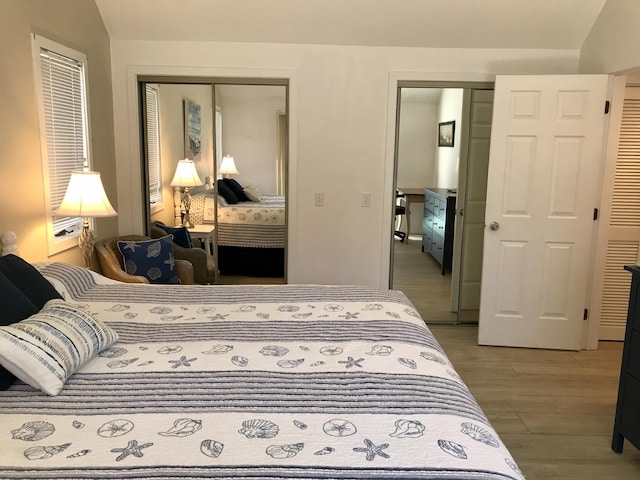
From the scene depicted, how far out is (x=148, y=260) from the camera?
3.61 meters

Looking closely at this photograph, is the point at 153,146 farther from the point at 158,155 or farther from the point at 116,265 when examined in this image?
the point at 116,265

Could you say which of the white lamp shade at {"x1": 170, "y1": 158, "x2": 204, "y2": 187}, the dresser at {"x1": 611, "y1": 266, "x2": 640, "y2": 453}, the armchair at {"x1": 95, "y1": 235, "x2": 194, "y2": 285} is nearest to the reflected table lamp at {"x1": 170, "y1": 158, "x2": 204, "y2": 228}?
the white lamp shade at {"x1": 170, "y1": 158, "x2": 204, "y2": 187}

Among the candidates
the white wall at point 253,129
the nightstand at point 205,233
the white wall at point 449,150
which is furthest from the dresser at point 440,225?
the nightstand at point 205,233

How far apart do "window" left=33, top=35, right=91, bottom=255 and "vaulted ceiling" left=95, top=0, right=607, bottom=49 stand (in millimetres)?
672

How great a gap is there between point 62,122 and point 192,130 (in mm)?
1184

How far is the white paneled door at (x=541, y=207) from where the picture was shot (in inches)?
141

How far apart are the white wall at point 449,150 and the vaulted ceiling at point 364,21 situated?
242 cm

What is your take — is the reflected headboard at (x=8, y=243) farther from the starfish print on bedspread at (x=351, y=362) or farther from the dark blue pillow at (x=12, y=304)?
the starfish print on bedspread at (x=351, y=362)

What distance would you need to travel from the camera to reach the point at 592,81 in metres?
3.52

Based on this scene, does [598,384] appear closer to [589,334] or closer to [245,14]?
[589,334]

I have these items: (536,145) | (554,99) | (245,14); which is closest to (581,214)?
(536,145)

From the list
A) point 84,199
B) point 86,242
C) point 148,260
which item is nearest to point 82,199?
point 84,199

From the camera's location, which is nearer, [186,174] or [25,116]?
[25,116]

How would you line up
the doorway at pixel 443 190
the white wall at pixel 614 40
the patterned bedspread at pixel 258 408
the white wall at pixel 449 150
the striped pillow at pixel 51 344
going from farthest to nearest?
the white wall at pixel 449 150 < the doorway at pixel 443 190 < the white wall at pixel 614 40 < the striped pillow at pixel 51 344 < the patterned bedspread at pixel 258 408
